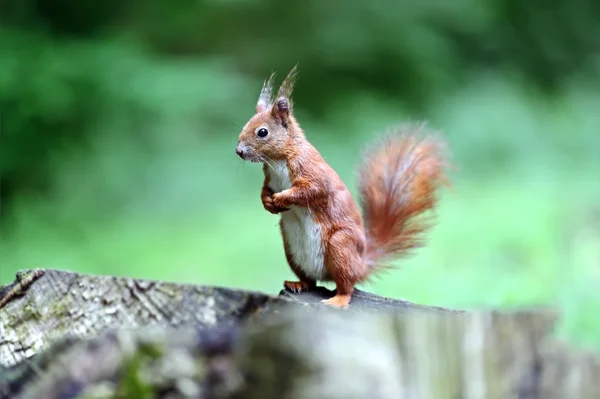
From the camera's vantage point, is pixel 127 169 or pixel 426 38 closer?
pixel 127 169

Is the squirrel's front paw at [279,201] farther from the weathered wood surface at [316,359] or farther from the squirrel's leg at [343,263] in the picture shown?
the weathered wood surface at [316,359]

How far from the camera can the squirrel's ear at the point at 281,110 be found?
5.35 ft

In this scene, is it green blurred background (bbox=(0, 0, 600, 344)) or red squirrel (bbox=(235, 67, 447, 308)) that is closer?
red squirrel (bbox=(235, 67, 447, 308))

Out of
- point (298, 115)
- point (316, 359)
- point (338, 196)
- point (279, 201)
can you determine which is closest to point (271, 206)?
point (279, 201)

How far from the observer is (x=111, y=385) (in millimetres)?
1019

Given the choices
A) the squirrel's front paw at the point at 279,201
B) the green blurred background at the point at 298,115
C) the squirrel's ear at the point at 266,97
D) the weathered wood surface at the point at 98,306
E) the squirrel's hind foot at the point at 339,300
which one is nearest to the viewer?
the weathered wood surface at the point at 98,306

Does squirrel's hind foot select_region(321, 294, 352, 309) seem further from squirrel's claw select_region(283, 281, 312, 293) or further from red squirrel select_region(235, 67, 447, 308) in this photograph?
squirrel's claw select_region(283, 281, 312, 293)

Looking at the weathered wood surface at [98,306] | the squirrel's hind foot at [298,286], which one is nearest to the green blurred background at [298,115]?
the squirrel's hind foot at [298,286]

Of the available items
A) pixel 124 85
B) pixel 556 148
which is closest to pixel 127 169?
pixel 124 85

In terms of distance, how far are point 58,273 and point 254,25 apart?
12.4ft

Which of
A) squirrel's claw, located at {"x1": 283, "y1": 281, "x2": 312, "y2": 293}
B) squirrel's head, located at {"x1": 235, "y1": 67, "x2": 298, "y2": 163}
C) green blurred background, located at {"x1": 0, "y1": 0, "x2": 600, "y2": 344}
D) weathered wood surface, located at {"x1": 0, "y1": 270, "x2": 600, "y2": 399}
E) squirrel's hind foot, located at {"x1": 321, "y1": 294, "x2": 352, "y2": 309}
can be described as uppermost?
green blurred background, located at {"x1": 0, "y1": 0, "x2": 600, "y2": 344}

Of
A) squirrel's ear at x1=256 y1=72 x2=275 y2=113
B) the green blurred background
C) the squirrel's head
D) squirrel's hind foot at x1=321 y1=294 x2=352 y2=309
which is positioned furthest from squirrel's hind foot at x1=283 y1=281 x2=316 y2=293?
the green blurred background

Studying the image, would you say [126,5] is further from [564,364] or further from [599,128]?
[564,364]

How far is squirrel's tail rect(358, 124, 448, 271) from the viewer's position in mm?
1770
